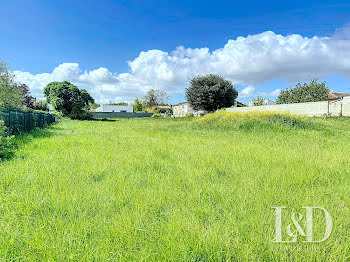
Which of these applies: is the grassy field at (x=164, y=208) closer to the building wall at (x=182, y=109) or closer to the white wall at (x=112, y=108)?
the building wall at (x=182, y=109)

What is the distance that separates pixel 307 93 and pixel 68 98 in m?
48.2

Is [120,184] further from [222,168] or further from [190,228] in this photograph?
[222,168]

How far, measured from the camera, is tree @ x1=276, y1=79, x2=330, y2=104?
37.7 meters

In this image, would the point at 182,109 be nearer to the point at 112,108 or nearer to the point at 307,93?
the point at 112,108

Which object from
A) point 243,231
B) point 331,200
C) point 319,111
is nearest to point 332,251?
point 243,231

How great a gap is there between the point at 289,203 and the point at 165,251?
1.46 metres

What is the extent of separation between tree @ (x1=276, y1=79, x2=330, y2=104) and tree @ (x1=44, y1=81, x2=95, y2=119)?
145 ft

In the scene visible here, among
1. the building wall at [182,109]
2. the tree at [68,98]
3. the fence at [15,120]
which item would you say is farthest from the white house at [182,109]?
the fence at [15,120]

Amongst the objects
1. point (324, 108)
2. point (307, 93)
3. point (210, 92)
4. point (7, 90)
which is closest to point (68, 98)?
point (7, 90)

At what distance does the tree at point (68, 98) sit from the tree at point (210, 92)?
18869 millimetres

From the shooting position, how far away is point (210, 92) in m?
30.4

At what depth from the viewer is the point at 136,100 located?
72500 millimetres

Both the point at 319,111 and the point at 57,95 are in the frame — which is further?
the point at 57,95

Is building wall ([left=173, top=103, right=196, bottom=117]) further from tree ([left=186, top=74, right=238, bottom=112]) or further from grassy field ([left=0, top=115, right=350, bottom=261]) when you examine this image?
grassy field ([left=0, top=115, right=350, bottom=261])
